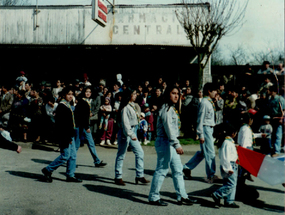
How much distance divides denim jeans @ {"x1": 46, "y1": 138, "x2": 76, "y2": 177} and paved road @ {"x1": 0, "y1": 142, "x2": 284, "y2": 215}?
288 millimetres

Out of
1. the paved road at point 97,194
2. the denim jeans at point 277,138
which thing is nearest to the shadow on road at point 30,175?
the paved road at point 97,194

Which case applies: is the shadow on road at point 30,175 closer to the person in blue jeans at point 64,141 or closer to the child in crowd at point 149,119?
the person in blue jeans at point 64,141

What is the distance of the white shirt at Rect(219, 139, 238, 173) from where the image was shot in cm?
551

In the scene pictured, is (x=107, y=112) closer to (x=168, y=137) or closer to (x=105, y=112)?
(x=105, y=112)

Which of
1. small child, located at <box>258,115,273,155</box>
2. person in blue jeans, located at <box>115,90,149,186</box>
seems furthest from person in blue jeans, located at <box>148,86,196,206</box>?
small child, located at <box>258,115,273,155</box>

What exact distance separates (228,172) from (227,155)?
0.27m

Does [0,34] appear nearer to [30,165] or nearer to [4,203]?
[30,165]

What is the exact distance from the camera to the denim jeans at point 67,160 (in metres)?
7.11

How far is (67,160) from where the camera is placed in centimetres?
721

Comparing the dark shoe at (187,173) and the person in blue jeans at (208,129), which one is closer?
the person in blue jeans at (208,129)

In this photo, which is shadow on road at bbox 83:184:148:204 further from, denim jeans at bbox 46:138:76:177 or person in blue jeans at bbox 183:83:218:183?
person in blue jeans at bbox 183:83:218:183

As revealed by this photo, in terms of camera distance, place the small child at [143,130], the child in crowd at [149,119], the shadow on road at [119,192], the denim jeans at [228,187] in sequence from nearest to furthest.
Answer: the denim jeans at [228,187]
the shadow on road at [119,192]
the small child at [143,130]
the child in crowd at [149,119]

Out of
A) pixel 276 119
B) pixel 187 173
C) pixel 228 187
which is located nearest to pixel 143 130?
pixel 276 119

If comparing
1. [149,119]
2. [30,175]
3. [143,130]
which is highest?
[149,119]
